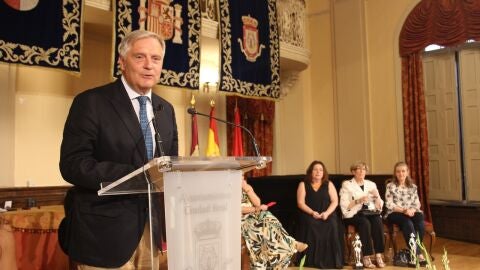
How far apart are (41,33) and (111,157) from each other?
3.55 meters

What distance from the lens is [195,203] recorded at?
5.01 ft

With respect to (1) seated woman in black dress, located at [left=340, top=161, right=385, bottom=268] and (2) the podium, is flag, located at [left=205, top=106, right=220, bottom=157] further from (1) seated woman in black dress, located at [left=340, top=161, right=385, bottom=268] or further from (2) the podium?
(2) the podium

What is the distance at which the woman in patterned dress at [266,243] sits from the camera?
16.5 feet

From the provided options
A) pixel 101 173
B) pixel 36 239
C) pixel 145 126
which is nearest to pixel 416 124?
pixel 36 239

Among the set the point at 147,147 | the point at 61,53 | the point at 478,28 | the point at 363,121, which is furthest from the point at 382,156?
the point at 147,147

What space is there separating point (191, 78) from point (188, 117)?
1281mm

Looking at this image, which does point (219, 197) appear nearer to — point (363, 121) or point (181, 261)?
point (181, 261)

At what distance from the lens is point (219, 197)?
5.29 feet

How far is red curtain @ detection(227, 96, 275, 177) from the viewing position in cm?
802

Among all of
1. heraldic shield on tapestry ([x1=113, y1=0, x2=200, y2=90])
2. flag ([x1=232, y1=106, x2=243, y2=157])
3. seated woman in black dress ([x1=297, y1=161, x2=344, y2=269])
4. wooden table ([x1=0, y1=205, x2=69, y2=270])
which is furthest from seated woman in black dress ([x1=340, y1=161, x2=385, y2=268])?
wooden table ([x1=0, y1=205, x2=69, y2=270])

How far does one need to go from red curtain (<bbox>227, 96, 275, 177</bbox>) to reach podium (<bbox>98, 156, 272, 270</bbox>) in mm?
6163

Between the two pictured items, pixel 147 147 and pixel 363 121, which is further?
pixel 363 121

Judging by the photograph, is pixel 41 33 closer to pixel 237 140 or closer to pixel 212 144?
pixel 212 144

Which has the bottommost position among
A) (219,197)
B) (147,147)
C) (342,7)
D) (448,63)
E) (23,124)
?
(219,197)
